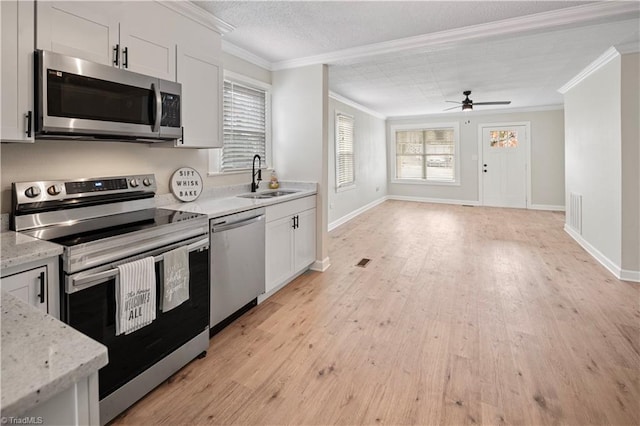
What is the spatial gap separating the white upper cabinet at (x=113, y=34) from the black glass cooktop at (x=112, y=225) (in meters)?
0.92

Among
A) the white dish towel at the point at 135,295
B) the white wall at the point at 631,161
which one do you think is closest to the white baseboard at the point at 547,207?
the white wall at the point at 631,161

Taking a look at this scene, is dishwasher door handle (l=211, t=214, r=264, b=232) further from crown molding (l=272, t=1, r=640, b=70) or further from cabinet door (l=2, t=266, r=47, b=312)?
crown molding (l=272, t=1, r=640, b=70)

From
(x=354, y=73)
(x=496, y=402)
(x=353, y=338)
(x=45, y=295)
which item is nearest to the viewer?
(x=45, y=295)

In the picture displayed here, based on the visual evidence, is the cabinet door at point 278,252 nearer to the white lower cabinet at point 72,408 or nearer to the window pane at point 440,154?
the white lower cabinet at point 72,408

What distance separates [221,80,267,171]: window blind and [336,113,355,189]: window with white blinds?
2634mm

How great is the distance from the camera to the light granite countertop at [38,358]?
1.71 ft

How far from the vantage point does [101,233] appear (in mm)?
1704

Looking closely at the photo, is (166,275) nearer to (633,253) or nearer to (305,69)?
(305,69)

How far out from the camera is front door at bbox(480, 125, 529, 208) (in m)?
8.16

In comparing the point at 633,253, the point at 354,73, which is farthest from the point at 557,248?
the point at 354,73

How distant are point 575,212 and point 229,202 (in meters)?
5.24

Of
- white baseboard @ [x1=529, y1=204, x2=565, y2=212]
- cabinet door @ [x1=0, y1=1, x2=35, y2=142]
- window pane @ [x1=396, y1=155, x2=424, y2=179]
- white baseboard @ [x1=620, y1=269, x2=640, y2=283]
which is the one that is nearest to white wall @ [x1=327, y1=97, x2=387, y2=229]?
window pane @ [x1=396, y1=155, x2=424, y2=179]

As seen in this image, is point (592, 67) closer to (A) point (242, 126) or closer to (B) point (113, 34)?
(A) point (242, 126)

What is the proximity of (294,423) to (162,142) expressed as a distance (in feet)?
6.78
